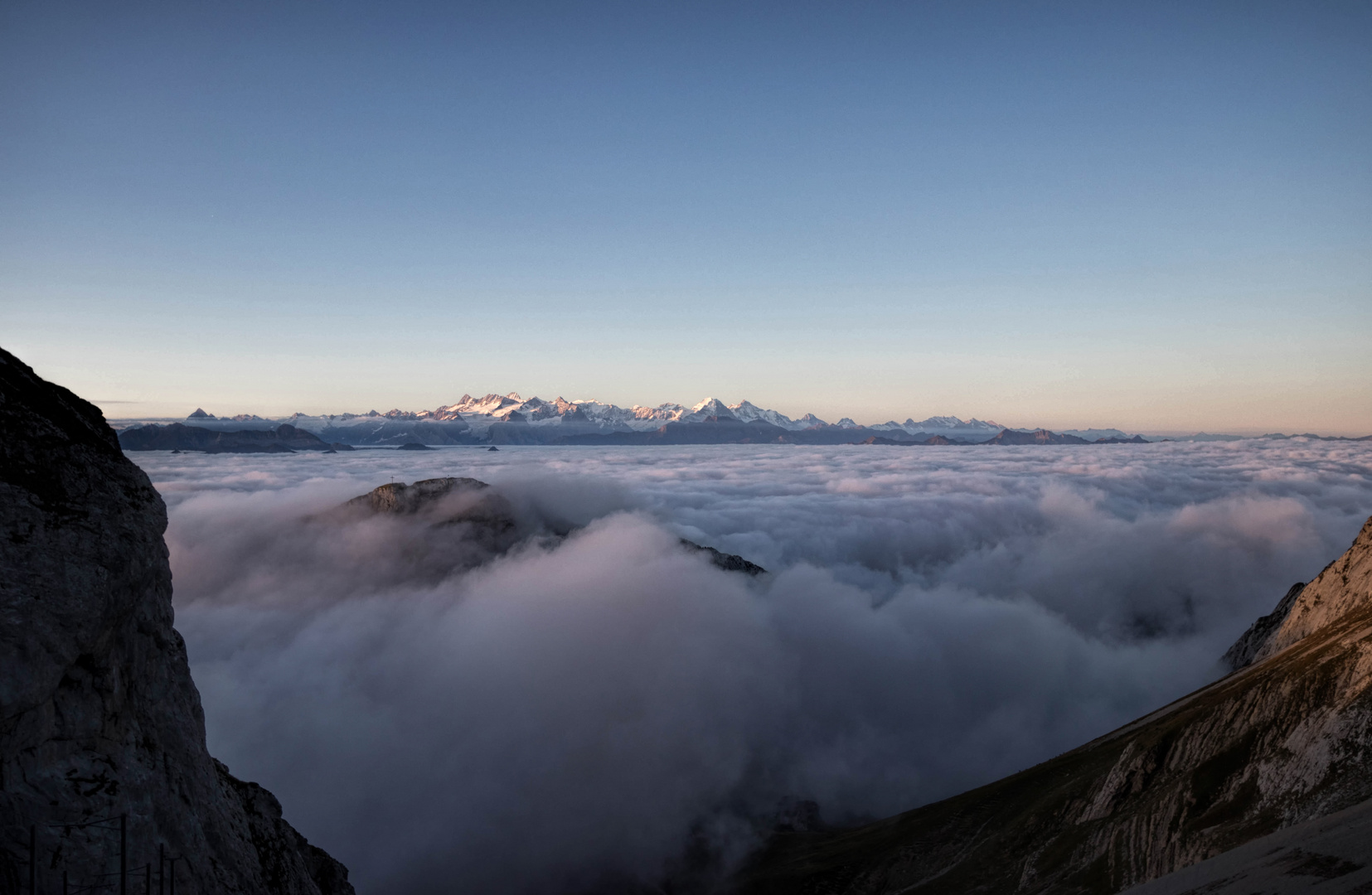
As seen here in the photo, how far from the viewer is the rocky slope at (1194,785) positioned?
1522 inches

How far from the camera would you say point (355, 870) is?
140 m

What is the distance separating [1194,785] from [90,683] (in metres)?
65.2

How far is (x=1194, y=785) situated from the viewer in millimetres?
Result: 47719

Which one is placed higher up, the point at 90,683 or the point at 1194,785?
A: the point at 90,683

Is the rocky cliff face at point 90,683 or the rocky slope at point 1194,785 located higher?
the rocky cliff face at point 90,683

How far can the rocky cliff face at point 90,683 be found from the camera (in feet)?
61.0

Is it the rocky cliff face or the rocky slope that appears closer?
the rocky cliff face

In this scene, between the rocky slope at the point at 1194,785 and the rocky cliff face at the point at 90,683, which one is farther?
the rocky slope at the point at 1194,785

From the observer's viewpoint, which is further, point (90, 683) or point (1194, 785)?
point (1194, 785)

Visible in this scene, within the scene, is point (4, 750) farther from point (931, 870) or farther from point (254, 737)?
point (254, 737)

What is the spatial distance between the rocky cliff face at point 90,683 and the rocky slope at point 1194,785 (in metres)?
38.2

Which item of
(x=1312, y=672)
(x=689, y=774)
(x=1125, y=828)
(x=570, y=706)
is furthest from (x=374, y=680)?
(x=1312, y=672)

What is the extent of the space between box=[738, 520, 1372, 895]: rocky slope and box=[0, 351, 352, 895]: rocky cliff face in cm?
3817

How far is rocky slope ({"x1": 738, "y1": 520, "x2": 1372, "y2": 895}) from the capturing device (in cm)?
3866
